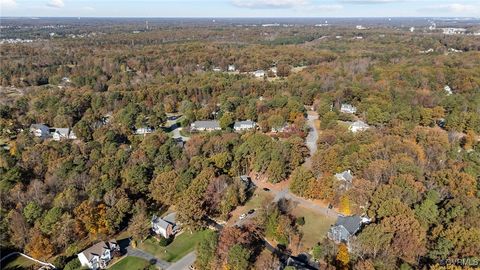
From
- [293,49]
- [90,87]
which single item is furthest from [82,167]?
[293,49]

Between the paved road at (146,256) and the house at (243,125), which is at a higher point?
the house at (243,125)

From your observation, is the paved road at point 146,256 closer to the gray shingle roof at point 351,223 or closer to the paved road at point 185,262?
the paved road at point 185,262

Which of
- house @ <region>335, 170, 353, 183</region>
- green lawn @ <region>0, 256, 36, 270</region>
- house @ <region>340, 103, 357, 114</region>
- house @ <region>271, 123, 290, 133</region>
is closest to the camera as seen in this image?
green lawn @ <region>0, 256, 36, 270</region>

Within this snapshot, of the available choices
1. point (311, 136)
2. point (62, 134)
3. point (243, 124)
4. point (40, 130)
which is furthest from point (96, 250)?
point (311, 136)

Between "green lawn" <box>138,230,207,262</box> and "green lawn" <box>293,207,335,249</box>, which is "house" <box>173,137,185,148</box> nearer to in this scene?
"green lawn" <box>138,230,207,262</box>

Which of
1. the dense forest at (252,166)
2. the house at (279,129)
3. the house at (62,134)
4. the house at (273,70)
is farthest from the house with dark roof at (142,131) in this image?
the house at (273,70)

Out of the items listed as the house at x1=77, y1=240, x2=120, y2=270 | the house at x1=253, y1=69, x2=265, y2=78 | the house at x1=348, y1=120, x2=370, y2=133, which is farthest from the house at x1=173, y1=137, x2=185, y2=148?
the house at x1=253, y1=69, x2=265, y2=78
